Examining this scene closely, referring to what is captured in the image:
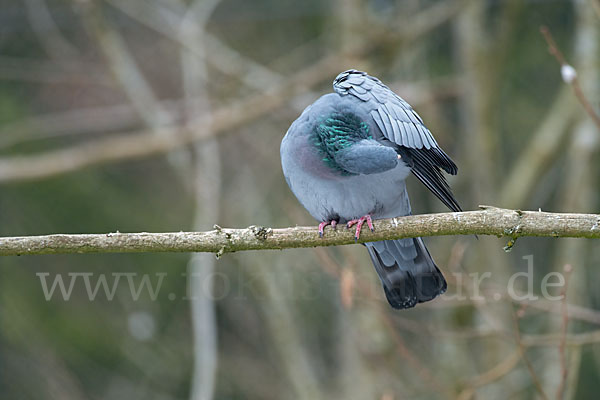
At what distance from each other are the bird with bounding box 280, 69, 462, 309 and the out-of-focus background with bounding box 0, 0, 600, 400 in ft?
6.88

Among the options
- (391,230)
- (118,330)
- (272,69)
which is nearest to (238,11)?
(272,69)

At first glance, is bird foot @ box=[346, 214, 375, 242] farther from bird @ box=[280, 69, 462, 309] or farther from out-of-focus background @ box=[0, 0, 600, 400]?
out-of-focus background @ box=[0, 0, 600, 400]

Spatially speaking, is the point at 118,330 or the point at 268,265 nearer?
the point at 268,265

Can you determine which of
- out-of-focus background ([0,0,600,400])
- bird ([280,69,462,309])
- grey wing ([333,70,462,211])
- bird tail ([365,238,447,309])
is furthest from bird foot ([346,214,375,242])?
out-of-focus background ([0,0,600,400])

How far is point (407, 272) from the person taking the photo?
4.48 m

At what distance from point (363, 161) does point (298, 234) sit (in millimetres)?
498

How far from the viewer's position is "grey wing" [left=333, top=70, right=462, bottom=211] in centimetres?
383

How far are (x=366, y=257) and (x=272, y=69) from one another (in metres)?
2.67

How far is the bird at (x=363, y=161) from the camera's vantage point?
3770 mm

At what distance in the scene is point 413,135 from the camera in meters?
3.92

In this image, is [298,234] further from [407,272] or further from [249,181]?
[249,181]

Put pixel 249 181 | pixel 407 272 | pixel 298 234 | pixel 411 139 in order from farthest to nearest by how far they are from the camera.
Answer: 1. pixel 249 181
2. pixel 407 272
3. pixel 411 139
4. pixel 298 234

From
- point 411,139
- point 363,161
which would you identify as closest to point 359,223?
point 363,161

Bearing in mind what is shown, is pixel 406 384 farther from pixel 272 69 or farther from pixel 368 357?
pixel 272 69
